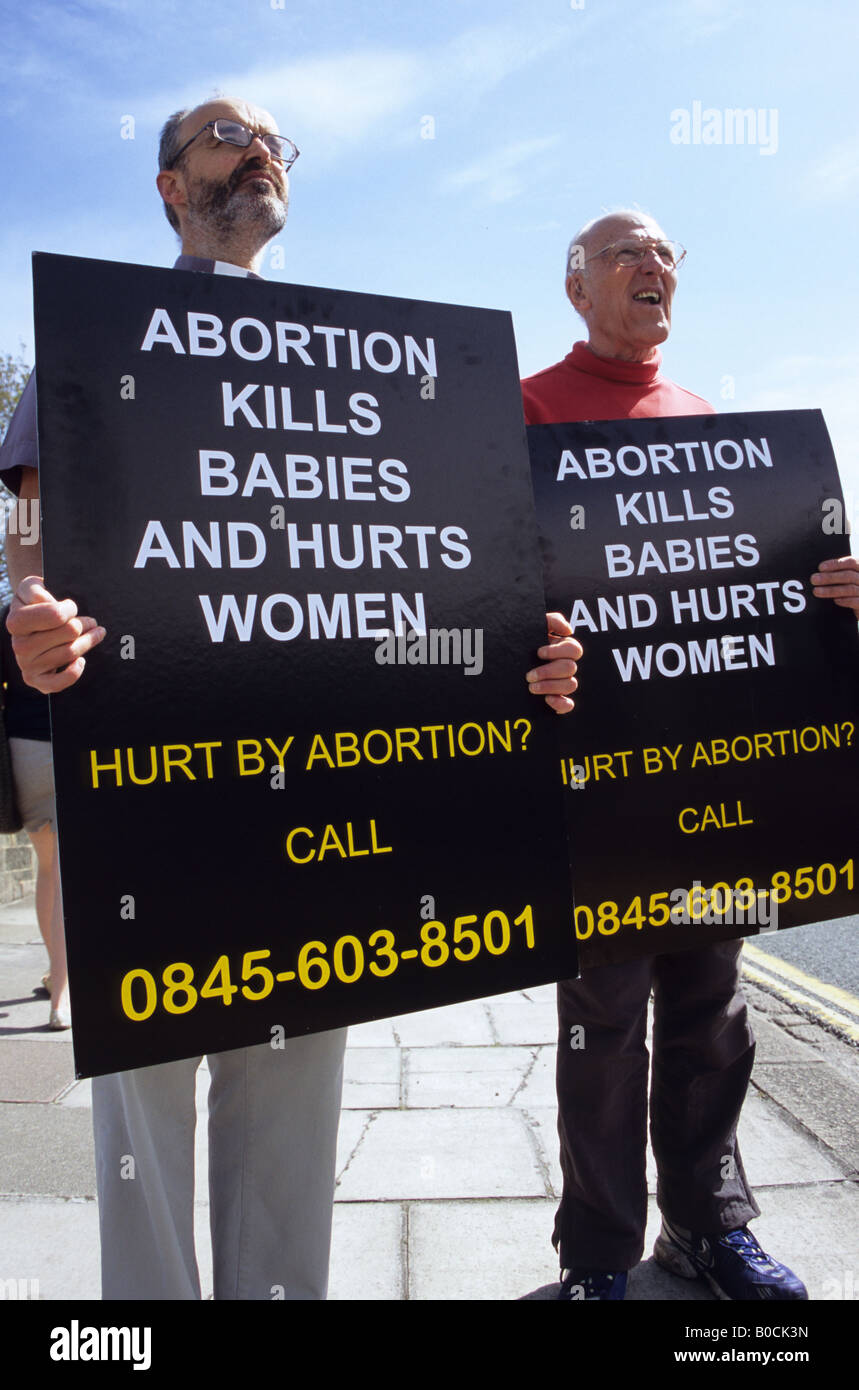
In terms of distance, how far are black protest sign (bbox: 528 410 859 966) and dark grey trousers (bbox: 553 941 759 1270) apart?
0.17 meters

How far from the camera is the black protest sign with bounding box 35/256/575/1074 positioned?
4.98ft

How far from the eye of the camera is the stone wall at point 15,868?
6.47 m

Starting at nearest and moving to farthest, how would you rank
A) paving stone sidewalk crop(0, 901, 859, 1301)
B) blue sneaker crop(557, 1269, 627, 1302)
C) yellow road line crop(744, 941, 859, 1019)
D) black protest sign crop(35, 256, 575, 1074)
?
black protest sign crop(35, 256, 575, 1074) < blue sneaker crop(557, 1269, 627, 1302) < paving stone sidewalk crop(0, 901, 859, 1301) < yellow road line crop(744, 941, 859, 1019)

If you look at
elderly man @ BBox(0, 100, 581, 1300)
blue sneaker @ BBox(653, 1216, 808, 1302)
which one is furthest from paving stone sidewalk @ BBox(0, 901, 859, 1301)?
elderly man @ BBox(0, 100, 581, 1300)

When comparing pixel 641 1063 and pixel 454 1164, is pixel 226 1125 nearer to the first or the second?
pixel 641 1063

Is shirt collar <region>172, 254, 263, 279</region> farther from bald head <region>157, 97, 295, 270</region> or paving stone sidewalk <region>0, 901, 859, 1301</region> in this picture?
paving stone sidewalk <region>0, 901, 859, 1301</region>

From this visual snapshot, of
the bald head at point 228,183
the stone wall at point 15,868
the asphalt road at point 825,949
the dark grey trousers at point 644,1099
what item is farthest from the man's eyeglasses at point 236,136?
the stone wall at point 15,868

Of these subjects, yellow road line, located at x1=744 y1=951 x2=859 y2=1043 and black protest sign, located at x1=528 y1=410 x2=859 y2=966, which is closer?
black protest sign, located at x1=528 y1=410 x2=859 y2=966

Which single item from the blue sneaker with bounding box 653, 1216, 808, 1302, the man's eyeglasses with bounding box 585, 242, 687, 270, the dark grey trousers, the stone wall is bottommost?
the blue sneaker with bounding box 653, 1216, 808, 1302

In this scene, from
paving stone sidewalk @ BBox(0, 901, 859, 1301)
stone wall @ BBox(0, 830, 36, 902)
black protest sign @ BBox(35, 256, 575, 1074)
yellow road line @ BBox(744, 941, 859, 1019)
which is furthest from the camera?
stone wall @ BBox(0, 830, 36, 902)

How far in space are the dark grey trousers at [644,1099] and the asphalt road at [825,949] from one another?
246 centimetres

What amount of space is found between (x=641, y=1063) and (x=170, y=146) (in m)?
2.29

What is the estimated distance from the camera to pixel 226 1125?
70.0 inches

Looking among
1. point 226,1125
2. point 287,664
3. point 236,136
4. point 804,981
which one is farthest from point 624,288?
point 804,981
